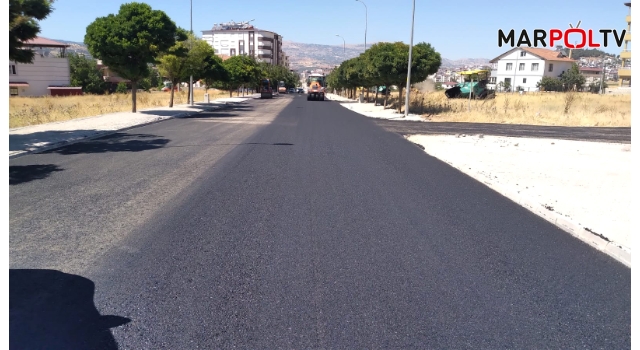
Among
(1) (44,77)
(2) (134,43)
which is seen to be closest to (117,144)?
(2) (134,43)

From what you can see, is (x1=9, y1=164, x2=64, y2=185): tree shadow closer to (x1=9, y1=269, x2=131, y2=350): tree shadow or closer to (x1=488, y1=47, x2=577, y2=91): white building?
(x1=9, y1=269, x2=131, y2=350): tree shadow

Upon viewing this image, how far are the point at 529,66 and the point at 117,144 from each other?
82.3 metres

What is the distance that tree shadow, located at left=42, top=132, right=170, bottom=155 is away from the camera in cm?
1454

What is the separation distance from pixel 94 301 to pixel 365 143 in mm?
13684

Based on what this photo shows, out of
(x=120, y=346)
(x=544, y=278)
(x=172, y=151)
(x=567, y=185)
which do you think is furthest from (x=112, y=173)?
(x=567, y=185)

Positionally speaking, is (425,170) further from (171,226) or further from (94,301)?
(94,301)

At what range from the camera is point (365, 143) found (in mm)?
17594

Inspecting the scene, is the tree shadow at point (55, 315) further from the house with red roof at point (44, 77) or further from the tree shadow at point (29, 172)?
the house with red roof at point (44, 77)

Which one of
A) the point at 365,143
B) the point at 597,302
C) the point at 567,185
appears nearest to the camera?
the point at 597,302

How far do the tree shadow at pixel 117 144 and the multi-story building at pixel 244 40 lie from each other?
13987cm

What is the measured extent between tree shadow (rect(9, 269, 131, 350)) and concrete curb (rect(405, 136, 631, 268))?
5685mm

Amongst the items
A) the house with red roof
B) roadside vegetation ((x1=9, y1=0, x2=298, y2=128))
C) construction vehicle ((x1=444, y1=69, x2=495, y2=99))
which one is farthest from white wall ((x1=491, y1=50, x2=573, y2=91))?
the house with red roof

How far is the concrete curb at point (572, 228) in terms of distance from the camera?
6.27 metres

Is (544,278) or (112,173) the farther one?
(112,173)
